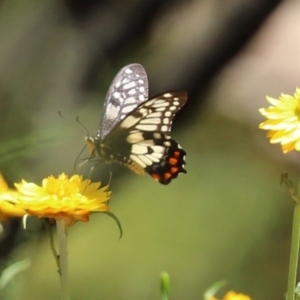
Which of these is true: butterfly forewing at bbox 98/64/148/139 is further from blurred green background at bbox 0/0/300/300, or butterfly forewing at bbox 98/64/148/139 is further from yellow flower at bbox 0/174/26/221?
blurred green background at bbox 0/0/300/300

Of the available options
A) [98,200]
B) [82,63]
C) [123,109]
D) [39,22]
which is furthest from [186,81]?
[98,200]

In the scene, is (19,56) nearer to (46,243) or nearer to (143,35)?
(143,35)

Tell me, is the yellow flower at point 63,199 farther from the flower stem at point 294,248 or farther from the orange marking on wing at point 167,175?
the flower stem at point 294,248

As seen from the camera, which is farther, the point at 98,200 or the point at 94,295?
the point at 94,295

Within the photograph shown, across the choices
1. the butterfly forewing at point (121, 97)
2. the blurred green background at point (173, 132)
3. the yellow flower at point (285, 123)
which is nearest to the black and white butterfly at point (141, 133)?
the butterfly forewing at point (121, 97)

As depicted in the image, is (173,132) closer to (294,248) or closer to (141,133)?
(141,133)

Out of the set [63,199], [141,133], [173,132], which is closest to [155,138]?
[141,133]
